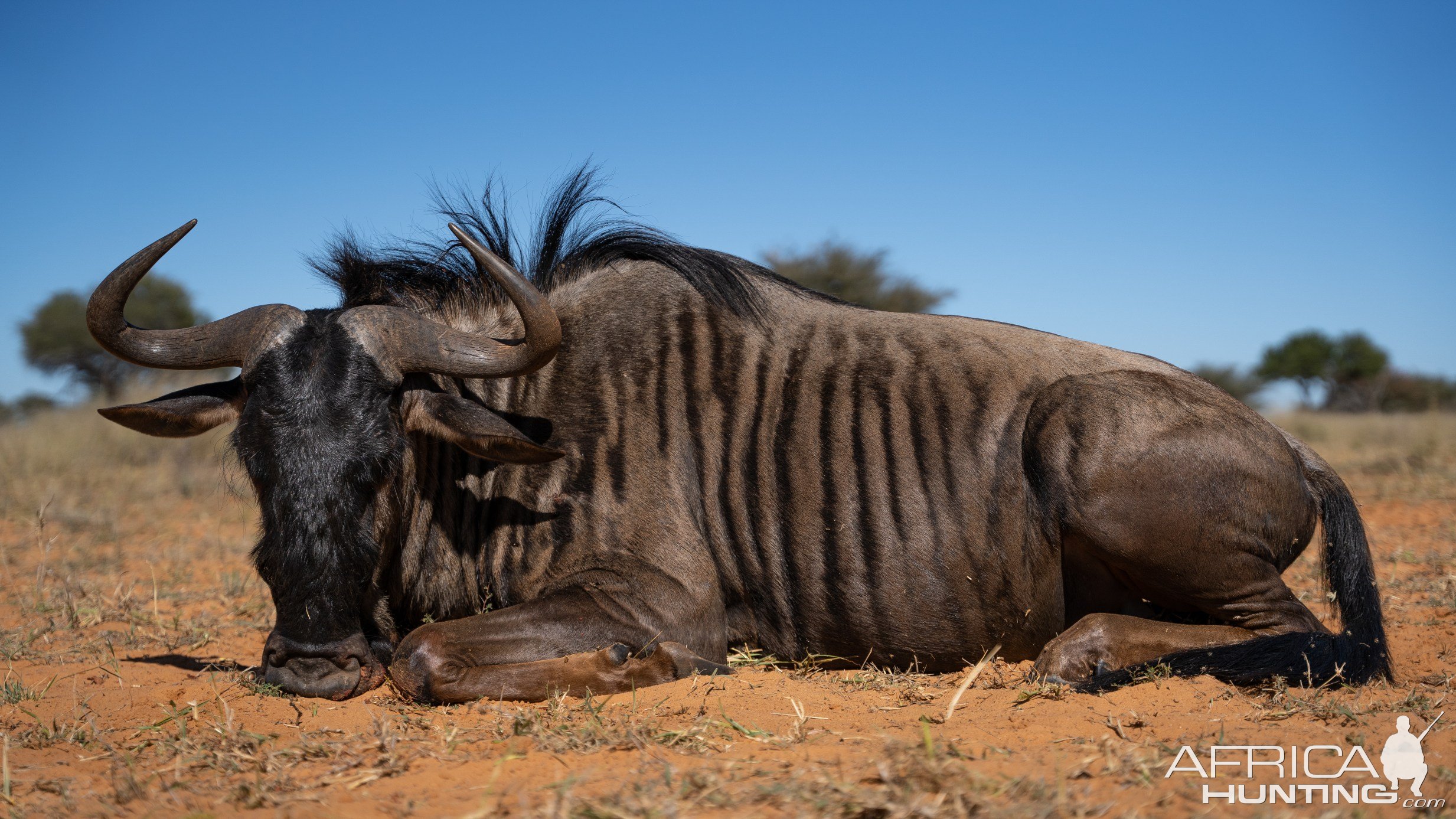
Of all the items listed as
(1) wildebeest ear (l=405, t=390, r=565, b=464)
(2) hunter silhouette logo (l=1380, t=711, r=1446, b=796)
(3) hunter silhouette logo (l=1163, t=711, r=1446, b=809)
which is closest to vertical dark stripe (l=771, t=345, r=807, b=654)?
(1) wildebeest ear (l=405, t=390, r=565, b=464)

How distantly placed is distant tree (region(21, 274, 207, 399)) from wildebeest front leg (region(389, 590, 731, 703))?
1822 cm

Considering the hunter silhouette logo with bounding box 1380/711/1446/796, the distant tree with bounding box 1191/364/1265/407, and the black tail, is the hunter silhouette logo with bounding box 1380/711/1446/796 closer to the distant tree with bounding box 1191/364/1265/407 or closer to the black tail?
the black tail

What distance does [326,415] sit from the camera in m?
3.52

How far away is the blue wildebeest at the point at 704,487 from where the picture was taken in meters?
3.55

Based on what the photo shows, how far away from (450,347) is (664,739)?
1702mm

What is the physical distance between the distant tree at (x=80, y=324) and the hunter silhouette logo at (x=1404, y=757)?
67.6 ft

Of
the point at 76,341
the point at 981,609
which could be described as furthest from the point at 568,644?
the point at 76,341

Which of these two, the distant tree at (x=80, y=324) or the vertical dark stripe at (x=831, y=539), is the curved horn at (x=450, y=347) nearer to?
the vertical dark stripe at (x=831, y=539)

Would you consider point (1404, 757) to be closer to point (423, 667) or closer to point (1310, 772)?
point (1310, 772)

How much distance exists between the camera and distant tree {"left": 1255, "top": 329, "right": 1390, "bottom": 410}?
3625cm

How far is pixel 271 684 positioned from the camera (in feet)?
11.6

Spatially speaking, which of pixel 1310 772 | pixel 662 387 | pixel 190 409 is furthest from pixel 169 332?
pixel 1310 772

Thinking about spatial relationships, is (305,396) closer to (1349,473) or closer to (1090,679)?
(1090,679)

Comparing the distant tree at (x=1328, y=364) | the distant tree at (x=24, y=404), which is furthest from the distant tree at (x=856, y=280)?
the distant tree at (x=1328, y=364)
